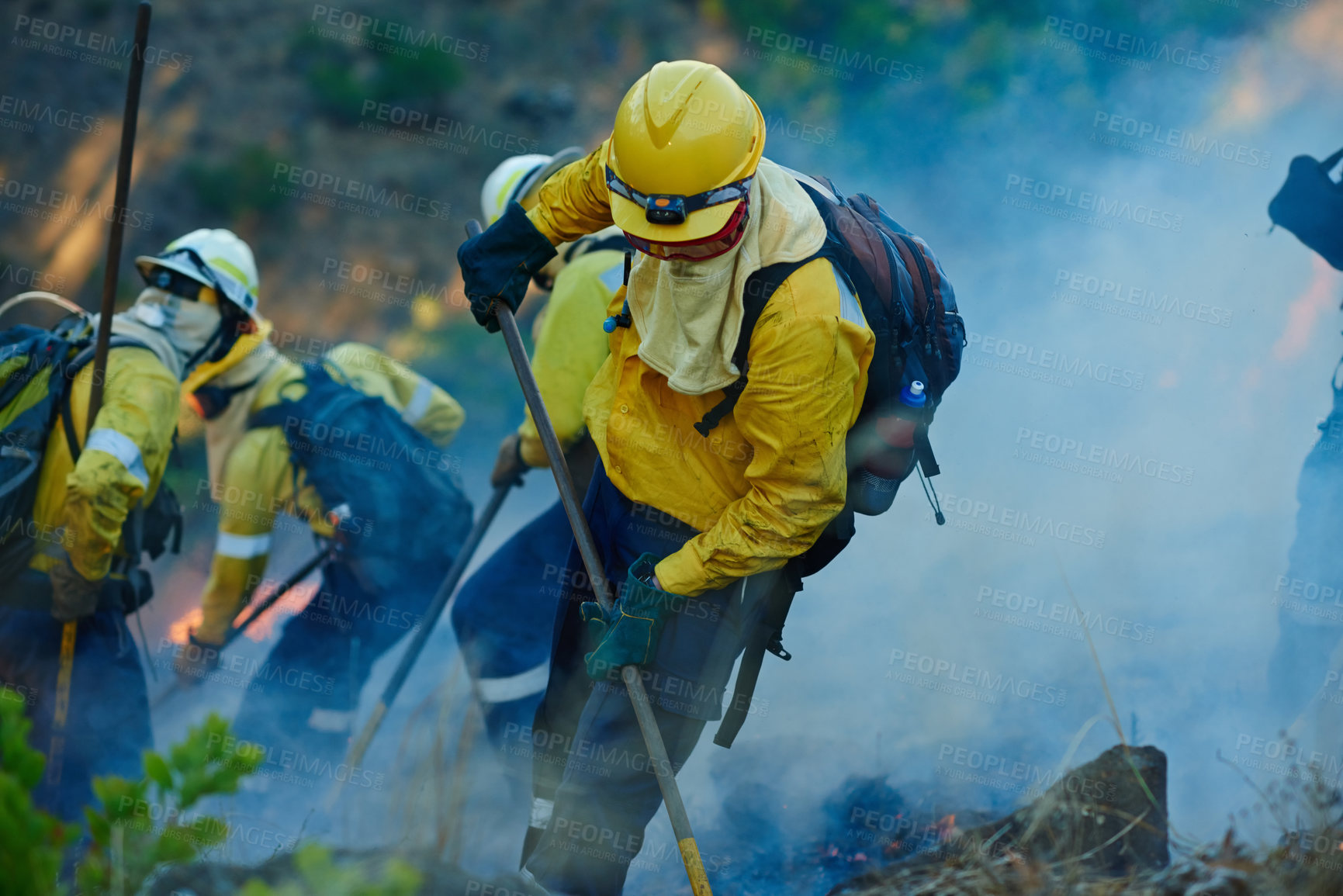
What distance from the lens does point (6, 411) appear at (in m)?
3.42

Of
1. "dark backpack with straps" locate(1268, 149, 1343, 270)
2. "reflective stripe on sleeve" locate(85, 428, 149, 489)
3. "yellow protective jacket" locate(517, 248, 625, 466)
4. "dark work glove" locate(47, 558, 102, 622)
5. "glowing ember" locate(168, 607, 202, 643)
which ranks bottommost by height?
"dark work glove" locate(47, 558, 102, 622)

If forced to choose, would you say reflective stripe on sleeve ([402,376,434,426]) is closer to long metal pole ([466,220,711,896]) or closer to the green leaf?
long metal pole ([466,220,711,896])

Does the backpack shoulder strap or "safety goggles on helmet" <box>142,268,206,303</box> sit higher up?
"safety goggles on helmet" <box>142,268,206,303</box>

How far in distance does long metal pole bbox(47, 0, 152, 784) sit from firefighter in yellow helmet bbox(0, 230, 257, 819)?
0.07 feet

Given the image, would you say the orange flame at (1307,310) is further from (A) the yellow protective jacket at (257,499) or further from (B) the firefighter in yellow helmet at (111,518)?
(B) the firefighter in yellow helmet at (111,518)

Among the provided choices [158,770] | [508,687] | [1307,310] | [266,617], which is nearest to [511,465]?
[508,687]

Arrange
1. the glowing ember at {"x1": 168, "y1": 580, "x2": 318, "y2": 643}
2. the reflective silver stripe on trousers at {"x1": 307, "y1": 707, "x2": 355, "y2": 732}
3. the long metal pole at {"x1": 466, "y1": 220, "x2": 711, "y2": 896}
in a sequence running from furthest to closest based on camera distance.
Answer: the glowing ember at {"x1": 168, "y1": 580, "x2": 318, "y2": 643}
the reflective silver stripe on trousers at {"x1": 307, "y1": 707, "x2": 355, "y2": 732}
the long metal pole at {"x1": 466, "y1": 220, "x2": 711, "y2": 896}

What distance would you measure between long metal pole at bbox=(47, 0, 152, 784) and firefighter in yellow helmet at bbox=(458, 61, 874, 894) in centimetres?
151

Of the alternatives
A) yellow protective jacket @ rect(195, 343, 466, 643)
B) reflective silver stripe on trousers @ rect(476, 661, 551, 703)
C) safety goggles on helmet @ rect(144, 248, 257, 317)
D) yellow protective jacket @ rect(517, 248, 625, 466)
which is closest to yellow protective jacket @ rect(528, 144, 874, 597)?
yellow protective jacket @ rect(517, 248, 625, 466)

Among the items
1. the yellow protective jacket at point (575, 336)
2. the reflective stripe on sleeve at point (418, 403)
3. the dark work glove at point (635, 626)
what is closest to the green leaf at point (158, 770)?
the dark work glove at point (635, 626)

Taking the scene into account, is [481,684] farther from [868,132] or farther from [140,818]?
[868,132]

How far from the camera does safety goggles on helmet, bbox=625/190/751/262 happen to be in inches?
86.0

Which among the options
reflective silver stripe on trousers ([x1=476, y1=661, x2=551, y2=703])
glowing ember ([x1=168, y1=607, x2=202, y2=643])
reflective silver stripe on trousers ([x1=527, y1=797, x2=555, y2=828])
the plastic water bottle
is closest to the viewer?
the plastic water bottle

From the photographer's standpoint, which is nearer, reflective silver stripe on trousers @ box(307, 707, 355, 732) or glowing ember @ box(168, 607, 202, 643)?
reflective silver stripe on trousers @ box(307, 707, 355, 732)
